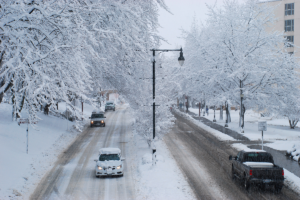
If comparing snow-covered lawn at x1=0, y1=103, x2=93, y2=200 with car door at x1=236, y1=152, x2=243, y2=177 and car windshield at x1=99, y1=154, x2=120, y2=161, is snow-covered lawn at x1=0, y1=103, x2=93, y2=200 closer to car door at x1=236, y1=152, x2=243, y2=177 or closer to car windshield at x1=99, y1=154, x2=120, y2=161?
car windshield at x1=99, y1=154, x2=120, y2=161

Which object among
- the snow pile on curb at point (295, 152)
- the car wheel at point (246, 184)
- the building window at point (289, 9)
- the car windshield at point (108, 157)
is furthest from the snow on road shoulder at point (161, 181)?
the building window at point (289, 9)

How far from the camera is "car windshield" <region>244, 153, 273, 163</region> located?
569 inches

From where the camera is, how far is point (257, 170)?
1295 cm

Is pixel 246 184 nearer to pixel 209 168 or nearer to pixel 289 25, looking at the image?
pixel 209 168

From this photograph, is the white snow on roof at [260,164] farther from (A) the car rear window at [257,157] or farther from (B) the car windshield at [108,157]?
(B) the car windshield at [108,157]

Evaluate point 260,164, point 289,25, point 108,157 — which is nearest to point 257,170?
point 260,164

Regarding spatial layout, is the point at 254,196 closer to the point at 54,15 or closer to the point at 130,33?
the point at 130,33

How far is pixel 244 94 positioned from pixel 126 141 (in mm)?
14616

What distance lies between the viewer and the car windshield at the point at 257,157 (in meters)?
14.4

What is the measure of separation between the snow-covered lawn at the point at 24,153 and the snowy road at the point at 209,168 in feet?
25.1

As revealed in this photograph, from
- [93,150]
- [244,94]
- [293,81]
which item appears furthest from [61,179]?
[293,81]

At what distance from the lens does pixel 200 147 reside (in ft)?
79.9

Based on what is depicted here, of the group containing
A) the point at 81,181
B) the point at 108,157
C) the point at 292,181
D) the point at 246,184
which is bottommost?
the point at 81,181

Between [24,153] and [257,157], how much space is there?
1367 centimetres
